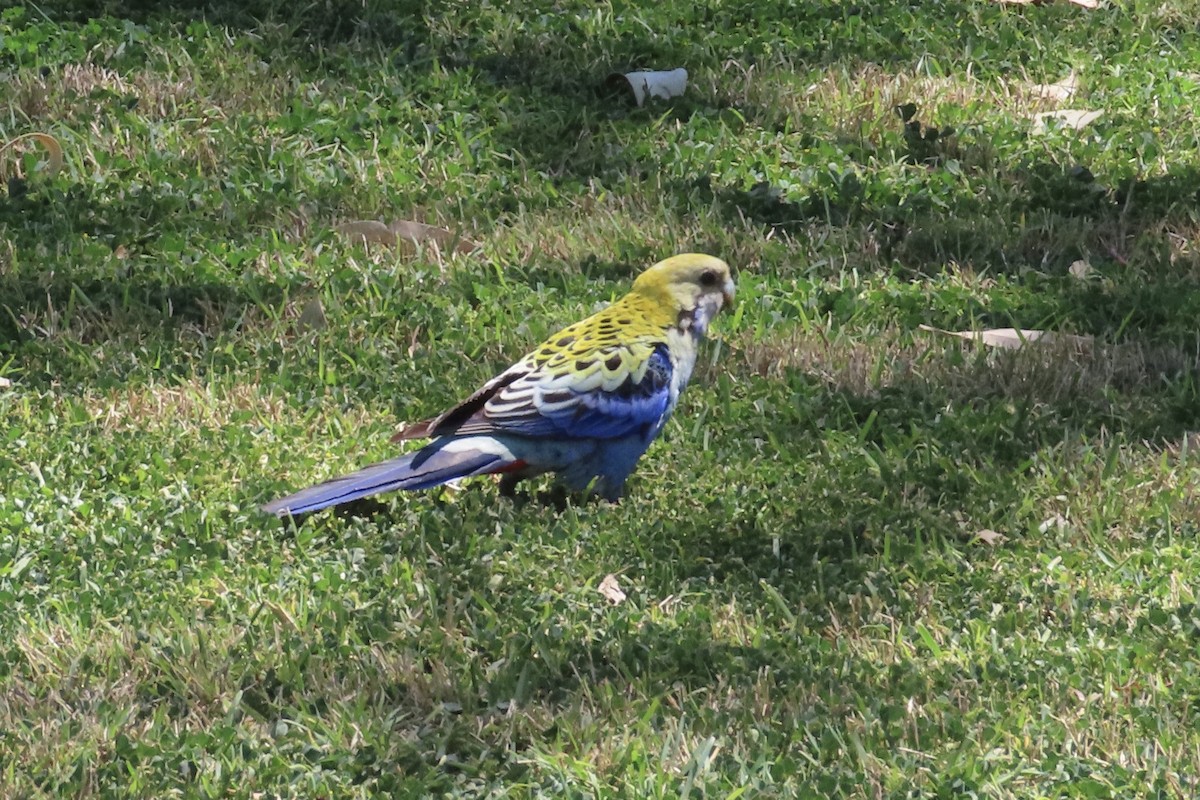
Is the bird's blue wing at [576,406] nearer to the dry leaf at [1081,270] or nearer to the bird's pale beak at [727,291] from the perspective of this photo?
the bird's pale beak at [727,291]

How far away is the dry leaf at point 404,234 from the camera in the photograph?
6.67 m

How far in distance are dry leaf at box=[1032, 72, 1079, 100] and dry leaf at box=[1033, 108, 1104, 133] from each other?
184 millimetres

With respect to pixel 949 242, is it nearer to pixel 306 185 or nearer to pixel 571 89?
pixel 571 89

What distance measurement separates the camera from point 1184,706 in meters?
3.93

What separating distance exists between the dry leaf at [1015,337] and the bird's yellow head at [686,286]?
3.20 feet

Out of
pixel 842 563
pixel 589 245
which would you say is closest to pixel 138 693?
pixel 842 563

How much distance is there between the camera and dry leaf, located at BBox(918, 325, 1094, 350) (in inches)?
233

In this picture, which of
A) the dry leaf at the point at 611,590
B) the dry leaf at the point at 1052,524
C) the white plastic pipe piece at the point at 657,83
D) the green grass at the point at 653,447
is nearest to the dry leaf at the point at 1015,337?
the green grass at the point at 653,447

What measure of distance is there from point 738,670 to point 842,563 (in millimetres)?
647

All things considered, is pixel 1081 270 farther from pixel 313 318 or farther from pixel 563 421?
pixel 313 318

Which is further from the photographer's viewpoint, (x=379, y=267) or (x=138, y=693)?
(x=379, y=267)

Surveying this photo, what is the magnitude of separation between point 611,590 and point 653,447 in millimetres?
918

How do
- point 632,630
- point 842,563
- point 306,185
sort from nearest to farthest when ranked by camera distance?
1. point 632,630
2. point 842,563
3. point 306,185

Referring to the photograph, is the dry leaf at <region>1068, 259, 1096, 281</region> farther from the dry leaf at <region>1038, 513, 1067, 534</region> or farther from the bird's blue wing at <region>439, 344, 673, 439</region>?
the bird's blue wing at <region>439, 344, 673, 439</region>
